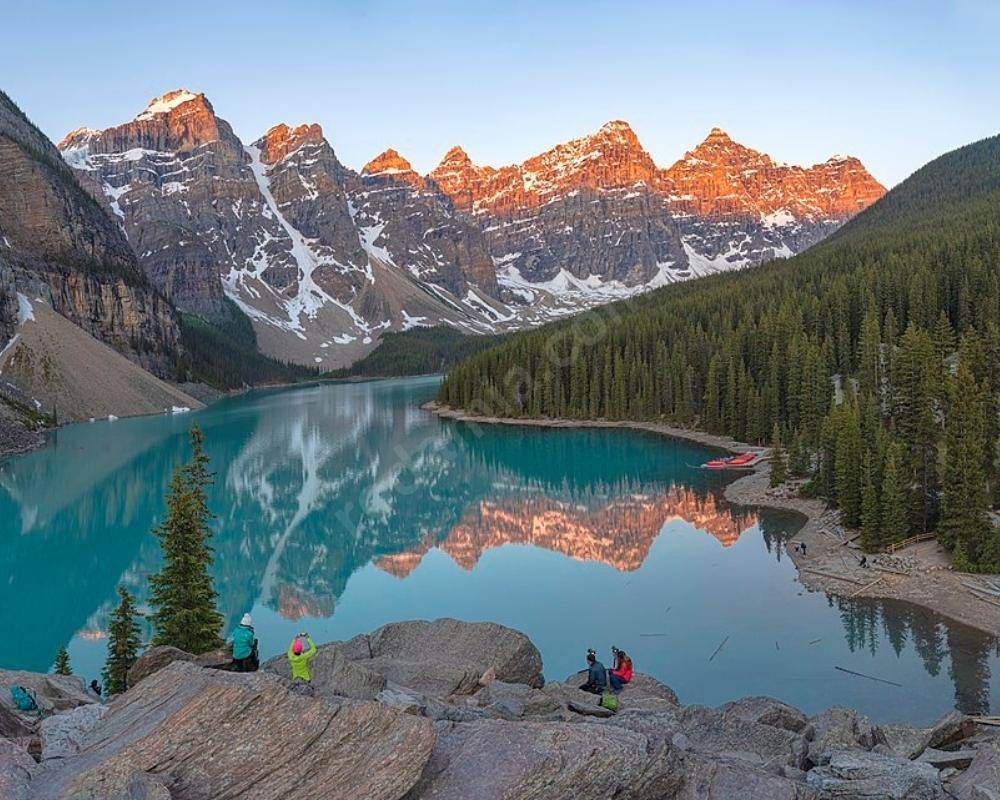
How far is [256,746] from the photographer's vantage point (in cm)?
1069

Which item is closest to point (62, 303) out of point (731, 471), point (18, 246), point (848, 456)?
point (18, 246)

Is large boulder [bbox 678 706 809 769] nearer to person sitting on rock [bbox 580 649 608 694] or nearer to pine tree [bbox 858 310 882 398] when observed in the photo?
person sitting on rock [bbox 580 649 608 694]

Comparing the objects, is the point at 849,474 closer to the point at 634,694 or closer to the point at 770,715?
the point at 634,694

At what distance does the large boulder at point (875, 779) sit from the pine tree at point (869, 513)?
2859cm

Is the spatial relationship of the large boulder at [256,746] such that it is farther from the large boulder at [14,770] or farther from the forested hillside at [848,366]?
the forested hillside at [848,366]

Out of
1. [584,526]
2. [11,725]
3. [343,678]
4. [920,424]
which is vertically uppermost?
[920,424]

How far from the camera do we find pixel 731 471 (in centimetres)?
6825

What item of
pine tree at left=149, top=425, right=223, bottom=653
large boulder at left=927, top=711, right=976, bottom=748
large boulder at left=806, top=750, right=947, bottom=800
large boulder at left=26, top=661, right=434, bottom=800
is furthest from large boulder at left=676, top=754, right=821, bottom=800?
pine tree at left=149, top=425, right=223, bottom=653

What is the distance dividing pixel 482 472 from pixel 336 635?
139ft

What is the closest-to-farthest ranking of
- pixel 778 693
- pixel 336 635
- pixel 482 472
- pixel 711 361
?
1. pixel 778 693
2. pixel 336 635
3. pixel 482 472
4. pixel 711 361

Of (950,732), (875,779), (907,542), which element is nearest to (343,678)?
(875,779)

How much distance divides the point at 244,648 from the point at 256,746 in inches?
270

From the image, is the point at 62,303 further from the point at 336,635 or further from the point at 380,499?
the point at 336,635

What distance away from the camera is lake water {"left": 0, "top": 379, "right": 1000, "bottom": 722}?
93.1ft
